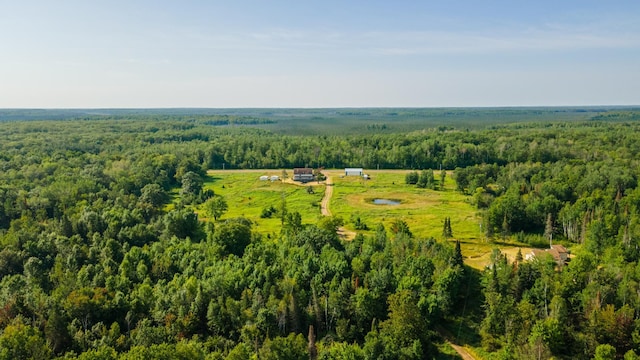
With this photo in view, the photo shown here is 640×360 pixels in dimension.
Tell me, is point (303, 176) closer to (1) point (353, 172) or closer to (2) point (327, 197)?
(1) point (353, 172)

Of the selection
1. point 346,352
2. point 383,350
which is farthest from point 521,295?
point 346,352

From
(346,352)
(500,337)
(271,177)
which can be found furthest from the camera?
(271,177)

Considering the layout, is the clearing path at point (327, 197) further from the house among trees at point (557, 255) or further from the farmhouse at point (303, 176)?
the house among trees at point (557, 255)

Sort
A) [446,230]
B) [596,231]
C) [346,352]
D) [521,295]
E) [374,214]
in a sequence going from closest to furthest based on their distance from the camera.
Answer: [346,352] → [521,295] → [596,231] → [446,230] → [374,214]

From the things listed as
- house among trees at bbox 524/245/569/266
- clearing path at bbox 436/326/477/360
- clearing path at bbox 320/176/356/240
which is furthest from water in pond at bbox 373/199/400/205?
clearing path at bbox 436/326/477/360

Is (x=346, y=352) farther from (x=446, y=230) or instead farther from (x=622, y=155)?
(x=622, y=155)

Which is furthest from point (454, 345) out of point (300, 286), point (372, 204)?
point (372, 204)

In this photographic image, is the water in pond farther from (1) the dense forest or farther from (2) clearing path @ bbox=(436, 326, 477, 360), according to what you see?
(2) clearing path @ bbox=(436, 326, 477, 360)
